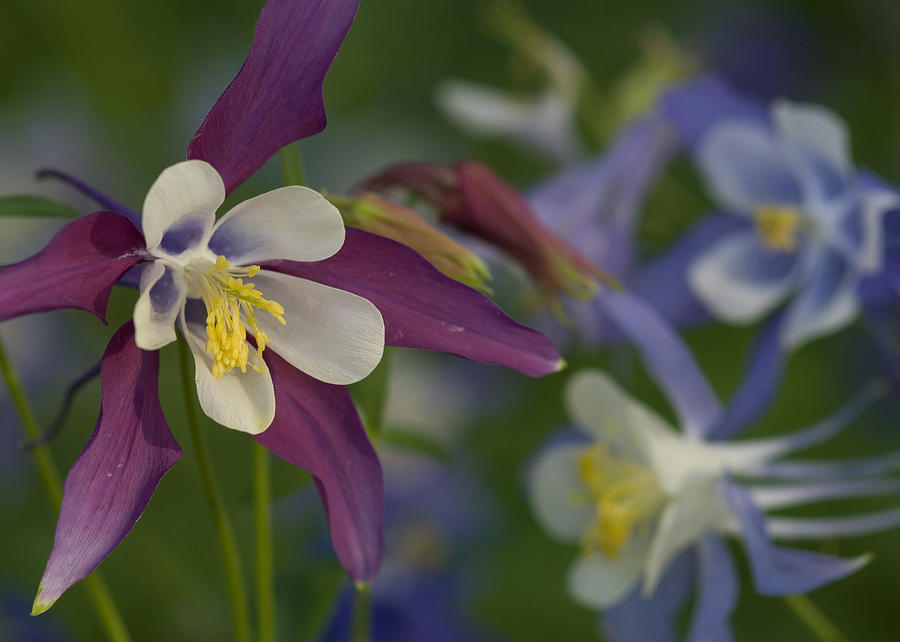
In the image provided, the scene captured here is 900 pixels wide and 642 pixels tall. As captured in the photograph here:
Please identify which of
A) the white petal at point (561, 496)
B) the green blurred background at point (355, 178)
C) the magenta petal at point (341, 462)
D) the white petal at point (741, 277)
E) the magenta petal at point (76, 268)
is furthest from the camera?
the green blurred background at point (355, 178)

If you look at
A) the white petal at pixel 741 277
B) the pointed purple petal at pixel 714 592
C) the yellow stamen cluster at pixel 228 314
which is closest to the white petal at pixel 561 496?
the pointed purple petal at pixel 714 592

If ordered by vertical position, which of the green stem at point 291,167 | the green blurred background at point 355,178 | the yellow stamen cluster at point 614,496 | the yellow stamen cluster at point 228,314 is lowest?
the green blurred background at point 355,178

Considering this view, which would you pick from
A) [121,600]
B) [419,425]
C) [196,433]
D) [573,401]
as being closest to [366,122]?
[419,425]

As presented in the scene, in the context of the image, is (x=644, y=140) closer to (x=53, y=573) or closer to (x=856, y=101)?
Answer: (x=53, y=573)

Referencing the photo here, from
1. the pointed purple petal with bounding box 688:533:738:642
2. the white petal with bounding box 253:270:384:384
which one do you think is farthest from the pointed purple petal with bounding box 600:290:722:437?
the white petal with bounding box 253:270:384:384

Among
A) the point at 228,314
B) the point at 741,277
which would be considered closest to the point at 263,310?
the point at 228,314

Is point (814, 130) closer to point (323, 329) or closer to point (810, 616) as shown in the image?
point (810, 616)

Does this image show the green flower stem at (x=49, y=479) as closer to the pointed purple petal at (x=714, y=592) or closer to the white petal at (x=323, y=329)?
the white petal at (x=323, y=329)
